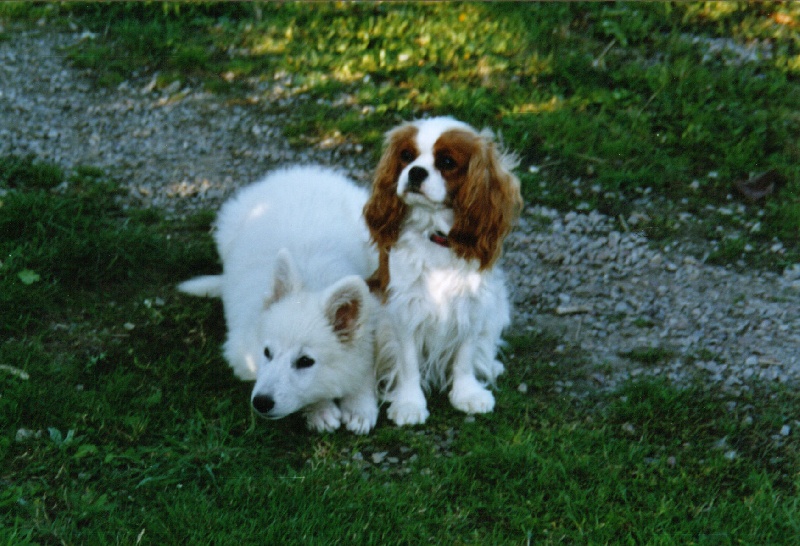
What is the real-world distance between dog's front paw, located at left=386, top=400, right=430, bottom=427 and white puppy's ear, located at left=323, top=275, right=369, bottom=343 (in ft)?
1.43

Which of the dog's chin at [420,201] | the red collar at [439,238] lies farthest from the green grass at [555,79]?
the dog's chin at [420,201]

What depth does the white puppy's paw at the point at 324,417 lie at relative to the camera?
4.18 m

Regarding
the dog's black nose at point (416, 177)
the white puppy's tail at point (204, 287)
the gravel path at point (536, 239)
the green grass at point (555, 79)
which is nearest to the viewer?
the dog's black nose at point (416, 177)

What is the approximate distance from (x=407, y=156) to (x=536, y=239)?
203cm

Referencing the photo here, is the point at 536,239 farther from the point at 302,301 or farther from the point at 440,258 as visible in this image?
the point at 302,301

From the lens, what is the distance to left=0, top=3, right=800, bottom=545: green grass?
3.58m

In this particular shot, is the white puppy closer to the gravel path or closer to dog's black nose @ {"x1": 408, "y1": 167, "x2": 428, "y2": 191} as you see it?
dog's black nose @ {"x1": 408, "y1": 167, "x2": 428, "y2": 191}

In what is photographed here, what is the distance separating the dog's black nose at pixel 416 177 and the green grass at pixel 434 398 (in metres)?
1.18

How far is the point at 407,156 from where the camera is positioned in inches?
156

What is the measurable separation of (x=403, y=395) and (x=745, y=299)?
2.19m

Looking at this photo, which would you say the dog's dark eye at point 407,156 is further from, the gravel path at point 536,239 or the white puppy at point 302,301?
the gravel path at point 536,239

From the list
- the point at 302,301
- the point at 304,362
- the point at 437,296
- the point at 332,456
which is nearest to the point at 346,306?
the point at 302,301

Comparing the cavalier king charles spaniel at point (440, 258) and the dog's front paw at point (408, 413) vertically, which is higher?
the cavalier king charles spaniel at point (440, 258)

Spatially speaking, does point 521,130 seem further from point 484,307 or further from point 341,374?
point 341,374
